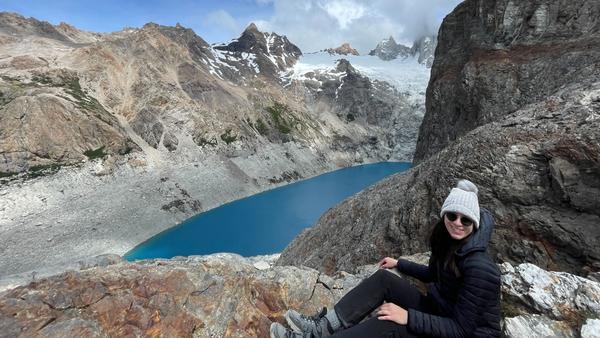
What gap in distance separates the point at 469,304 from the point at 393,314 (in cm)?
127

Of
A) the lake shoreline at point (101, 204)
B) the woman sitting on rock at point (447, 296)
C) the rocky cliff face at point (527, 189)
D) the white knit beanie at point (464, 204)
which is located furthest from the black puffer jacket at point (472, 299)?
the lake shoreline at point (101, 204)

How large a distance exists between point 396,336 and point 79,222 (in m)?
75.5

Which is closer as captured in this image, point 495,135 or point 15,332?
point 15,332

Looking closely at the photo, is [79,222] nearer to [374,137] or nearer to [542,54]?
[542,54]

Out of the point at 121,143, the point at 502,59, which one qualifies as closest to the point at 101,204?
the point at 121,143

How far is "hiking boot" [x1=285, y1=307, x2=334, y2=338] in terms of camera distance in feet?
23.9

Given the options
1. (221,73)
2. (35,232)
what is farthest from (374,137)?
(35,232)

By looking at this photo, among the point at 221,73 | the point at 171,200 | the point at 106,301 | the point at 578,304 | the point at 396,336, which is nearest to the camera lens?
the point at 396,336

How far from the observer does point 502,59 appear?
169 ft

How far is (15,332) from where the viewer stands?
777cm

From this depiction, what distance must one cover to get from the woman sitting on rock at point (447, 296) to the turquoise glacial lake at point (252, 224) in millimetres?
57838

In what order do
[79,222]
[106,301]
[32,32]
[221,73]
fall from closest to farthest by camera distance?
1. [106,301]
2. [79,222]
3. [32,32]
4. [221,73]

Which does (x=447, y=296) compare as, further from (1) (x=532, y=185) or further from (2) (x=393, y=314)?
(1) (x=532, y=185)

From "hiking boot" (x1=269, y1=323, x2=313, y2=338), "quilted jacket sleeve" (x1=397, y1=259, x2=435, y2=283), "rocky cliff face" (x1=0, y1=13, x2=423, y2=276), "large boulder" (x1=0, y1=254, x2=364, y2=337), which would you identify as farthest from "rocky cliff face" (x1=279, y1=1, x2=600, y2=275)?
"rocky cliff face" (x1=0, y1=13, x2=423, y2=276)
